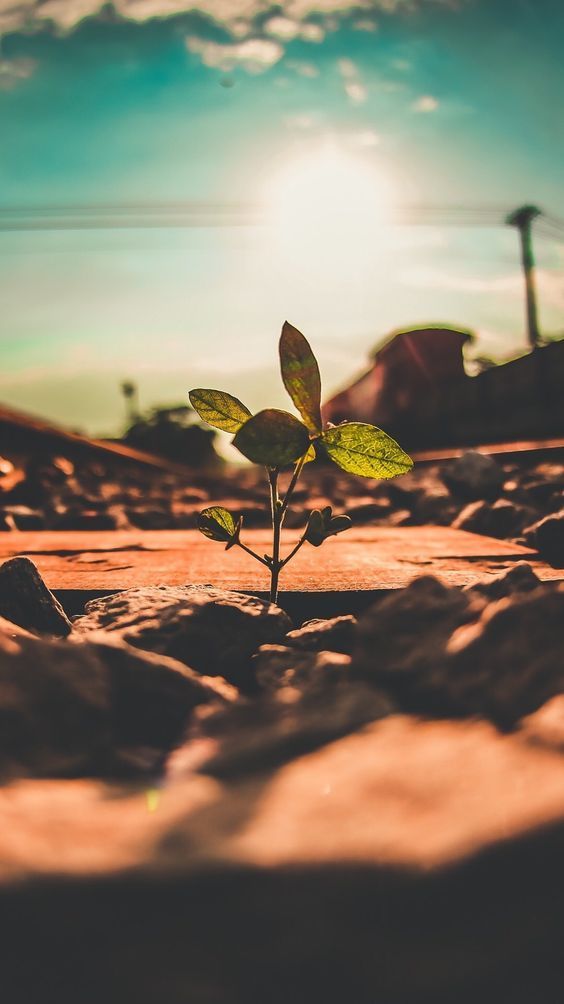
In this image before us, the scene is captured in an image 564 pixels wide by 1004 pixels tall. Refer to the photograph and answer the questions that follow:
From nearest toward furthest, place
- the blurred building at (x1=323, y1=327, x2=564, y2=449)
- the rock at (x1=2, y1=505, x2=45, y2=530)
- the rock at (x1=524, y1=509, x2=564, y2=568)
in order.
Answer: the rock at (x1=524, y1=509, x2=564, y2=568), the rock at (x1=2, y1=505, x2=45, y2=530), the blurred building at (x1=323, y1=327, x2=564, y2=449)

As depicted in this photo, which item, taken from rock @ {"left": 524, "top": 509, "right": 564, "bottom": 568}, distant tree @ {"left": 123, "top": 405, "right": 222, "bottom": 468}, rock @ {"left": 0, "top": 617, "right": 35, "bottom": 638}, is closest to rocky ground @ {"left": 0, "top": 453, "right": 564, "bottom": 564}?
rock @ {"left": 524, "top": 509, "right": 564, "bottom": 568}

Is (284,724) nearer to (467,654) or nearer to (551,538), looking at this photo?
(467,654)

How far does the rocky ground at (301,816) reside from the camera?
38cm

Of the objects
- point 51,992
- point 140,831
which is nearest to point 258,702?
point 140,831

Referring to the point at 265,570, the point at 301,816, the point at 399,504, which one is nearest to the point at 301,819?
the point at 301,816

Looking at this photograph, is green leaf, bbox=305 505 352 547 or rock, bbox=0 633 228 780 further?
green leaf, bbox=305 505 352 547

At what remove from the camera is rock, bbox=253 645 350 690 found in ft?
2.70

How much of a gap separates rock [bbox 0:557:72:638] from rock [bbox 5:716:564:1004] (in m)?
0.58

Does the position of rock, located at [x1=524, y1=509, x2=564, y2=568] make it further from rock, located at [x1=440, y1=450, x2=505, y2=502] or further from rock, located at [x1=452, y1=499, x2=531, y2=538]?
rock, located at [x1=440, y1=450, x2=505, y2=502]

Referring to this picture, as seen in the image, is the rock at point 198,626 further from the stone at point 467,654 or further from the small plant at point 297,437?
the stone at point 467,654

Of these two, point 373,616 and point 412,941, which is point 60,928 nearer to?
point 412,941

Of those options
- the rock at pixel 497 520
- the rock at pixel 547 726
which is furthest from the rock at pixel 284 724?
the rock at pixel 497 520

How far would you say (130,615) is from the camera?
3.29 ft

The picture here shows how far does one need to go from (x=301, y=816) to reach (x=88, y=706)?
28 centimetres
